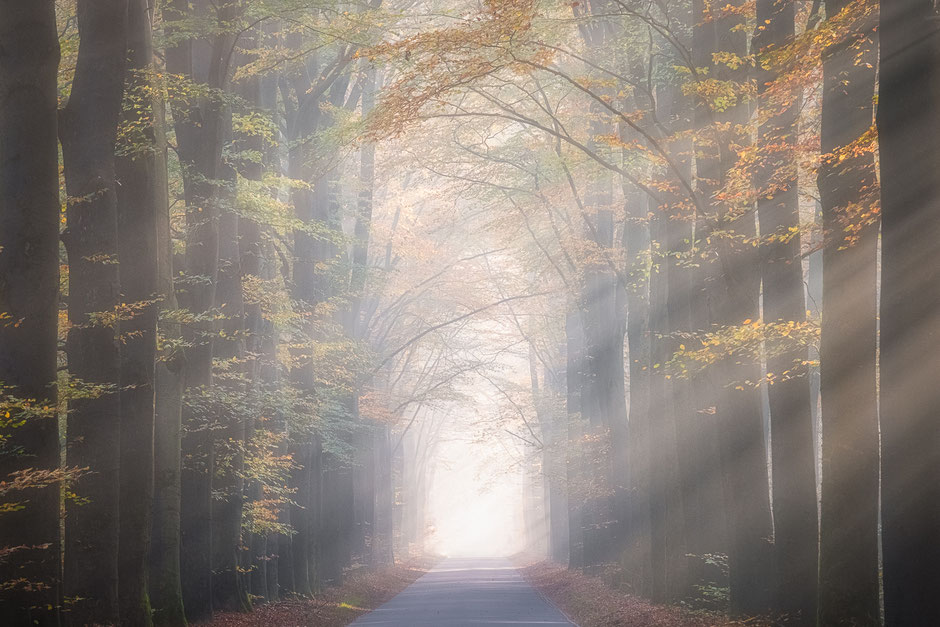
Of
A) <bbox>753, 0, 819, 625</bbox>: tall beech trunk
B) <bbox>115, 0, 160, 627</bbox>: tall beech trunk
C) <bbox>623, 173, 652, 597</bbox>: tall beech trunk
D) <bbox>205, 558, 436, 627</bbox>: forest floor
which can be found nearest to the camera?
<bbox>753, 0, 819, 625</bbox>: tall beech trunk

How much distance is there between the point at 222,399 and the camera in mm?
16203

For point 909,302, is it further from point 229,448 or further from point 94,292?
point 229,448

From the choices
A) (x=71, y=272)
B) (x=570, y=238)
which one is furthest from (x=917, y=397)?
Answer: (x=570, y=238)

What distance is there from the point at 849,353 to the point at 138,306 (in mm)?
8705

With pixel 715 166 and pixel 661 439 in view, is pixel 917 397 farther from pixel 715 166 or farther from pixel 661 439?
pixel 661 439

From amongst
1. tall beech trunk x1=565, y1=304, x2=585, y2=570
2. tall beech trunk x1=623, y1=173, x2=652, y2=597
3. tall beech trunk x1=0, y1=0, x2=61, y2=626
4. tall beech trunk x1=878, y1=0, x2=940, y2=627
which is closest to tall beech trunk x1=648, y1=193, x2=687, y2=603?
tall beech trunk x1=623, y1=173, x2=652, y2=597

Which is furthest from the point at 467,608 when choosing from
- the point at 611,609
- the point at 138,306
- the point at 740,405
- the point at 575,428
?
the point at 138,306

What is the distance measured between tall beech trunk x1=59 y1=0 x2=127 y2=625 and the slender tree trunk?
8.11 metres

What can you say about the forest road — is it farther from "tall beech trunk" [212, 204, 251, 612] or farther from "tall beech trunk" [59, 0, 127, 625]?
"tall beech trunk" [59, 0, 127, 625]

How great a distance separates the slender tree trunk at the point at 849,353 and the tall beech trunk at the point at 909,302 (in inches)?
51.8

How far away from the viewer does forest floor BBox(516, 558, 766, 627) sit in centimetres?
1431

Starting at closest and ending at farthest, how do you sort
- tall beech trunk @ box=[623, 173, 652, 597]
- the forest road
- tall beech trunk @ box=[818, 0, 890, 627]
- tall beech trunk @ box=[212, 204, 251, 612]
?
tall beech trunk @ box=[818, 0, 890, 627] < tall beech trunk @ box=[212, 204, 251, 612] < the forest road < tall beech trunk @ box=[623, 173, 652, 597]

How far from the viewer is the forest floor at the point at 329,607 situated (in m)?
16.5

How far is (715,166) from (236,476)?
10385 millimetres
